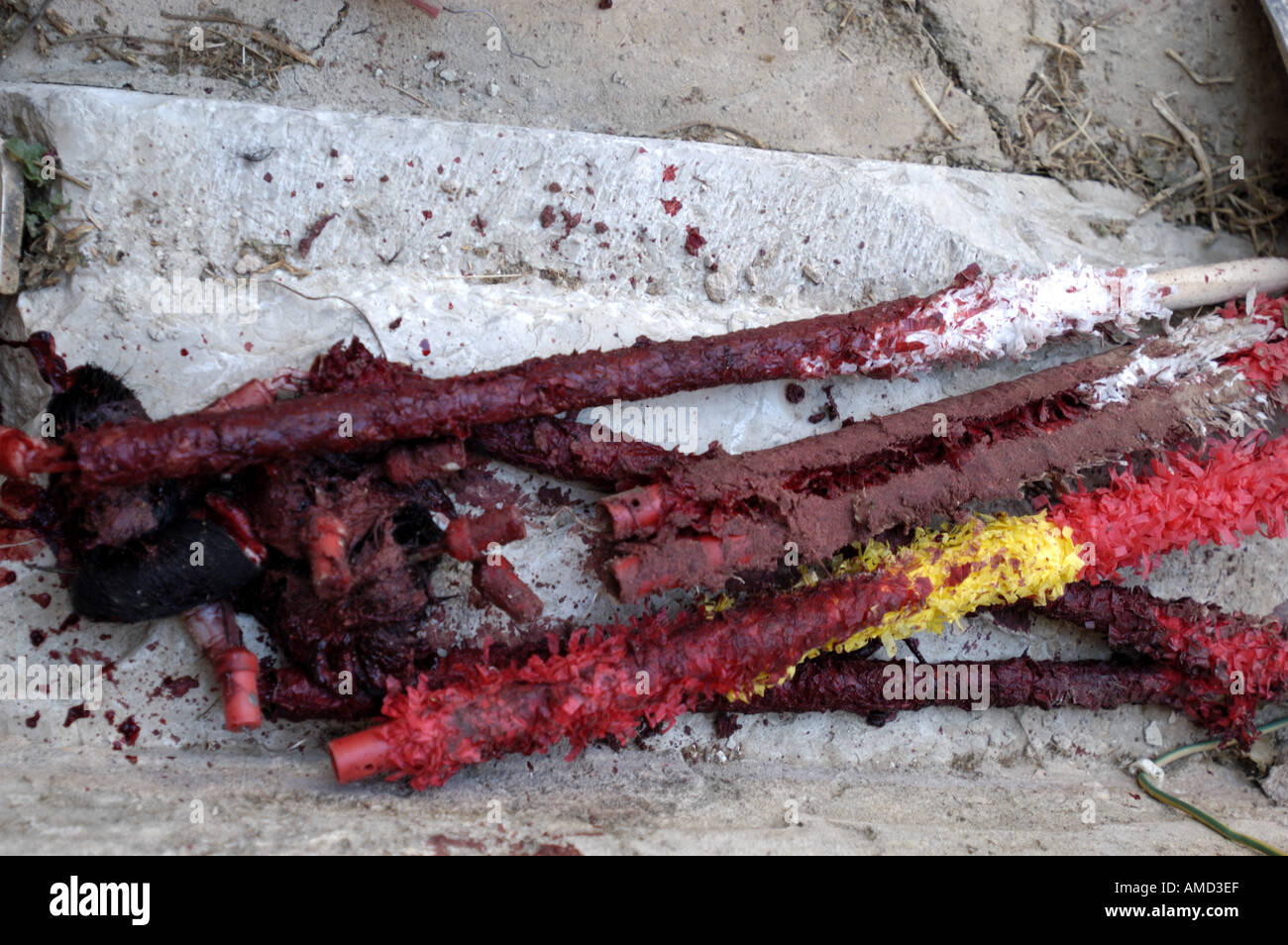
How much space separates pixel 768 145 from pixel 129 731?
3643 millimetres

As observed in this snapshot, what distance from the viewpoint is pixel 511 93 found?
4.30 meters

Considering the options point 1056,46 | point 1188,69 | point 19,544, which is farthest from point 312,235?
point 1188,69

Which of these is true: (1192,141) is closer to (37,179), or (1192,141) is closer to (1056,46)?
(1056,46)

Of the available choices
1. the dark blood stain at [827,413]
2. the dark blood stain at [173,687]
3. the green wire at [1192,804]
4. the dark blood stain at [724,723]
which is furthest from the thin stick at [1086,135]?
the dark blood stain at [173,687]

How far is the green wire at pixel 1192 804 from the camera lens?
338cm

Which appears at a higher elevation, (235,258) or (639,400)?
(235,258)

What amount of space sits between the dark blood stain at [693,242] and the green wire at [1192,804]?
2.89 meters

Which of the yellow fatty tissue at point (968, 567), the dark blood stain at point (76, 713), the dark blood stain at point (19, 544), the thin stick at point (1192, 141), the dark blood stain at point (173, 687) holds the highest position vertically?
the thin stick at point (1192, 141)

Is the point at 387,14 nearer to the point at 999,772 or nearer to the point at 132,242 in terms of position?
the point at 132,242

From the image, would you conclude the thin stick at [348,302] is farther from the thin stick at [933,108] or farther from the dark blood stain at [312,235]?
the thin stick at [933,108]

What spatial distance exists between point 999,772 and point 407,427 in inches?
110

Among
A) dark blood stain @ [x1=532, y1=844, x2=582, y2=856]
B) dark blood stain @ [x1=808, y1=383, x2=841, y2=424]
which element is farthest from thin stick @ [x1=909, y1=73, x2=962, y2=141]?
dark blood stain @ [x1=532, y1=844, x2=582, y2=856]

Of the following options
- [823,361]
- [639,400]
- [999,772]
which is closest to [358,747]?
[639,400]

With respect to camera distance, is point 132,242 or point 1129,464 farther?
point 1129,464
